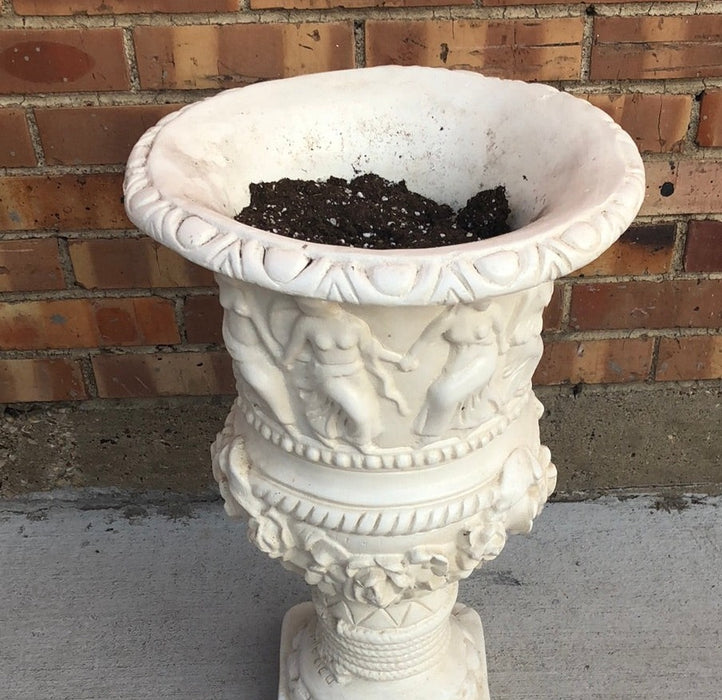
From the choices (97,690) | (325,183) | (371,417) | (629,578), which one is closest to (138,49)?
(325,183)

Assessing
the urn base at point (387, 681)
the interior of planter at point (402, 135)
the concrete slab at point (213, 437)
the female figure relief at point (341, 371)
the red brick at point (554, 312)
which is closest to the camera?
the female figure relief at point (341, 371)

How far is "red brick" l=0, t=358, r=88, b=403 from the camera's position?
162cm

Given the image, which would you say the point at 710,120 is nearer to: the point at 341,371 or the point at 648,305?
the point at 648,305

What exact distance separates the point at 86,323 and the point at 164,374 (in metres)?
0.17

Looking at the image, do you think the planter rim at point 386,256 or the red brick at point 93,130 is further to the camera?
the red brick at point 93,130

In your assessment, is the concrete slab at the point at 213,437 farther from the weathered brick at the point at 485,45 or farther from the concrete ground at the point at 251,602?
the weathered brick at the point at 485,45

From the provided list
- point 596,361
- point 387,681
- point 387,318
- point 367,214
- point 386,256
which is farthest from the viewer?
point 596,361

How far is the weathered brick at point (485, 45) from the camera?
4.30 ft

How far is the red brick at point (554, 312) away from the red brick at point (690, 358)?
0.21 metres

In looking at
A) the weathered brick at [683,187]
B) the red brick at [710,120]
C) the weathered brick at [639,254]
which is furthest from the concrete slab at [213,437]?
the red brick at [710,120]

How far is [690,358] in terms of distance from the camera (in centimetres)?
162

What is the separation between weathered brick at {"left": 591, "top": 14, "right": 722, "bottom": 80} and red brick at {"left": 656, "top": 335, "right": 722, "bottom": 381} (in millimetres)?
488

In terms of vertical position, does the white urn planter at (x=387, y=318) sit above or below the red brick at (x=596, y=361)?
above

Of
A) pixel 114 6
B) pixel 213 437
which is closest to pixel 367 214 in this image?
pixel 114 6
